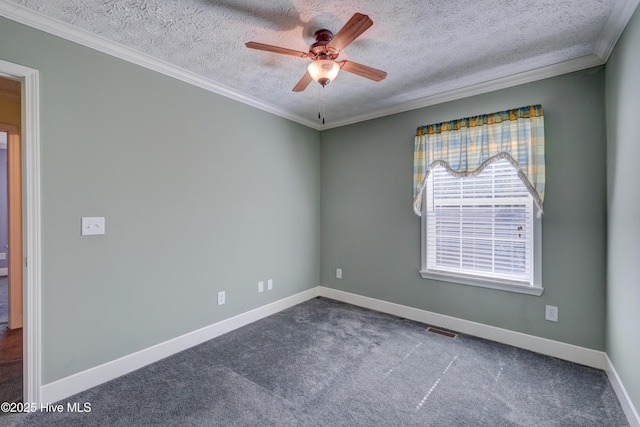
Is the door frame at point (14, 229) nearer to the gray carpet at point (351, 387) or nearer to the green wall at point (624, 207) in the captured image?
the gray carpet at point (351, 387)

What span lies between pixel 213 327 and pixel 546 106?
3729 millimetres

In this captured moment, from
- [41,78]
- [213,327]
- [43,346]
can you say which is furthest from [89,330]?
[41,78]

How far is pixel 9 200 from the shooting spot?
3199 mm

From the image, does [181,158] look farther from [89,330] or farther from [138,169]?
[89,330]

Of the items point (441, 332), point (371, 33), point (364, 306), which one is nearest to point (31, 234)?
point (371, 33)

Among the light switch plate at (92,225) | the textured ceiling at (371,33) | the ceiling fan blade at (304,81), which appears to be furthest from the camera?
the ceiling fan blade at (304,81)

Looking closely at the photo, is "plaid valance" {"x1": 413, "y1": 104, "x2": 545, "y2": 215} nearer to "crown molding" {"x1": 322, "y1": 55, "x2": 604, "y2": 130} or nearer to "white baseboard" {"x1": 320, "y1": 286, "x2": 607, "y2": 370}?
"crown molding" {"x1": 322, "y1": 55, "x2": 604, "y2": 130}

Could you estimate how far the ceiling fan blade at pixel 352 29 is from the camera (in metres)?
1.56

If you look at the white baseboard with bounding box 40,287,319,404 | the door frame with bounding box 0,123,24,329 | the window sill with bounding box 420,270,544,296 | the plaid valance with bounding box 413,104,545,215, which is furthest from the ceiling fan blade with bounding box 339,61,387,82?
the door frame with bounding box 0,123,24,329

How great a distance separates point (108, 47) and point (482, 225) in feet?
11.7

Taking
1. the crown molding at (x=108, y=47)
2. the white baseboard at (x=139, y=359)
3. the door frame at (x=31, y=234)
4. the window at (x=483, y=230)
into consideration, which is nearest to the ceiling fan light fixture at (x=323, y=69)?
the crown molding at (x=108, y=47)

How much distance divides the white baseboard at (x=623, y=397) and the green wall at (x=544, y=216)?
24cm

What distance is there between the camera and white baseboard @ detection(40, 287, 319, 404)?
6.46 feet

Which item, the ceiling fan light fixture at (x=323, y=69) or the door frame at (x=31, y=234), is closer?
the door frame at (x=31, y=234)
